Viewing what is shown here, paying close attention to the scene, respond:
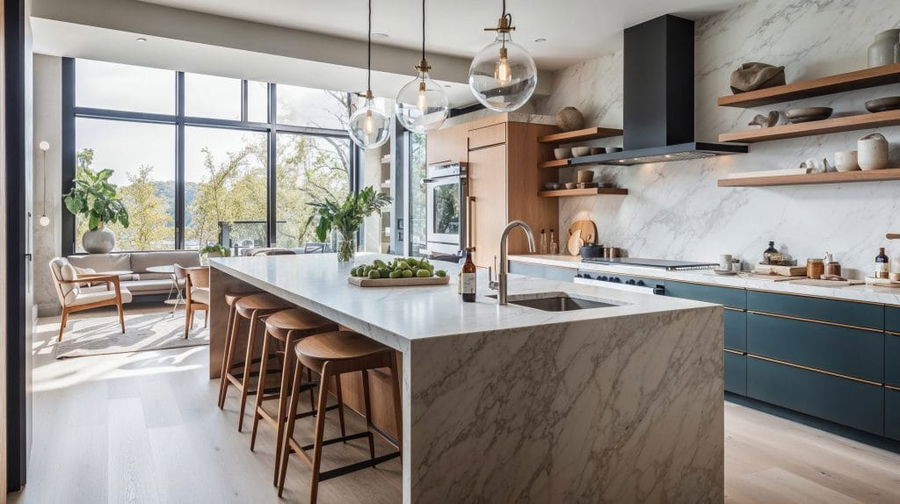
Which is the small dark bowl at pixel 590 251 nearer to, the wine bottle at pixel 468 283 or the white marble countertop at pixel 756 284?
the white marble countertop at pixel 756 284

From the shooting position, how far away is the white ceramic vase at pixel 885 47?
11.0 ft

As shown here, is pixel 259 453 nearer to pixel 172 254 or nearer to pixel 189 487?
pixel 189 487

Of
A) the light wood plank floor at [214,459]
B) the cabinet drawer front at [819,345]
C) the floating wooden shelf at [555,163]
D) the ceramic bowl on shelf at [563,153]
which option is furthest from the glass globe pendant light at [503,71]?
the ceramic bowl on shelf at [563,153]

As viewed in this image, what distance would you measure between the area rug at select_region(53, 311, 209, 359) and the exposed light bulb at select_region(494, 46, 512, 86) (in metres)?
4.25

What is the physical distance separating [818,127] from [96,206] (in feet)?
24.8

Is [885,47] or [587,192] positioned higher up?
[885,47]

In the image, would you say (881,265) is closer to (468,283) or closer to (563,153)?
(468,283)

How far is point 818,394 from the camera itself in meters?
3.32

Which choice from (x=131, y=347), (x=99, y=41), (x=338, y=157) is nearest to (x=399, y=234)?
(x=338, y=157)

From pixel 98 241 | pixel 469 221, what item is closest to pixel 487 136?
pixel 469 221

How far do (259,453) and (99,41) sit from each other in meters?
3.62

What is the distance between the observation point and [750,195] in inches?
171

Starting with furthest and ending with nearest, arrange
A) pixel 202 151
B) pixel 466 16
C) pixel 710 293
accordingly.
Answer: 1. pixel 202 151
2. pixel 466 16
3. pixel 710 293

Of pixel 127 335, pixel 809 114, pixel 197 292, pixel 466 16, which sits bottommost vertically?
pixel 127 335
